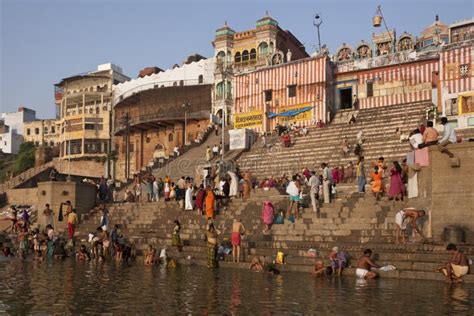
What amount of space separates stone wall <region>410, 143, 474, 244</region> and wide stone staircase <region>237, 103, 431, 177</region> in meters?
9.91

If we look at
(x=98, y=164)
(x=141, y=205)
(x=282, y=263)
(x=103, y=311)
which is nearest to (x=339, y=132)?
(x=141, y=205)

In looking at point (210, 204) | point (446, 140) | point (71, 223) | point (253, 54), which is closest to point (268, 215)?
point (210, 204)

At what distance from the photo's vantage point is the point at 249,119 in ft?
127

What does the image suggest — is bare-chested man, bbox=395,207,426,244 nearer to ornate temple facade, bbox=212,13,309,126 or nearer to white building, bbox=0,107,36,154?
ornate temple facade, bbox=212,13,309,126

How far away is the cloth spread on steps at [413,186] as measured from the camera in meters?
14.3

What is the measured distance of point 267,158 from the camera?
29.0 meters

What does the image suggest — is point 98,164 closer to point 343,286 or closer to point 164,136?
point 164,136

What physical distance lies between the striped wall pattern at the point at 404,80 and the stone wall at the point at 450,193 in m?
20.3

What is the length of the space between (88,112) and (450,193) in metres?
55.6

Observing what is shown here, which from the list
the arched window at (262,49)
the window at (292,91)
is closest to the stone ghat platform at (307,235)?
the window at (292,91)

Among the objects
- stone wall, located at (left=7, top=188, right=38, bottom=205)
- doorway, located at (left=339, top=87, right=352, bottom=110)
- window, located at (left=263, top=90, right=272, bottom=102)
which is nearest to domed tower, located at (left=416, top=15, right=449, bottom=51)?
doorway, located at (left=339, top=87, right=352, bottom=110)

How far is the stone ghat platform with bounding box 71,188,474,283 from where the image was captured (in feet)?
40.9

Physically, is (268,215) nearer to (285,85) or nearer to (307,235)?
(307,235)

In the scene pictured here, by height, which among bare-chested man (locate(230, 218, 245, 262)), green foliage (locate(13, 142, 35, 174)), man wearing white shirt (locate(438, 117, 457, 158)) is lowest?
bare-chested man (locate(230, 218, 245, 262))
